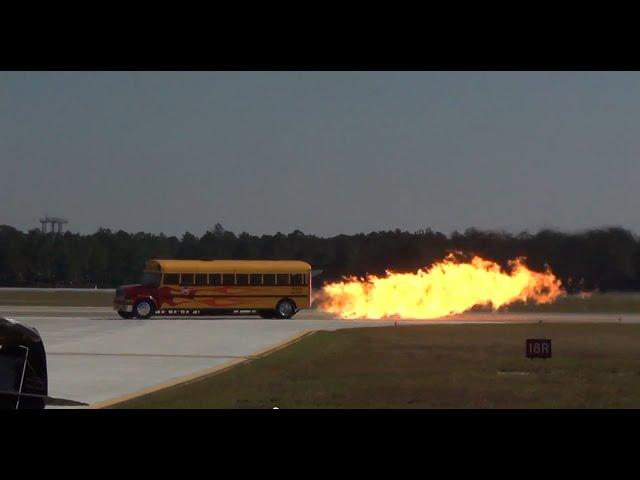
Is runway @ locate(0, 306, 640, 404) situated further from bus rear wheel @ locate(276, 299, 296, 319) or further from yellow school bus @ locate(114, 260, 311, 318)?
bus rear wheel @ locate(276, 299, 296, 319)

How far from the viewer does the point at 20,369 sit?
812 centimetres

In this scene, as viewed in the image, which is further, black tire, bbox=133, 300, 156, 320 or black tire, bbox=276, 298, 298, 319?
black tire, bbox=276, 298, 298, 319

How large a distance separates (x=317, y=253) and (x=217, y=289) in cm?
1079

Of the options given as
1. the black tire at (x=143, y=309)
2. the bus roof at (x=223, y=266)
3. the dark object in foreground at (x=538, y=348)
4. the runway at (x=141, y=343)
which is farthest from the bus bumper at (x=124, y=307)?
the dark object in foreground at (x=538, y=348)

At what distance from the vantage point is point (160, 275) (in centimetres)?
4188

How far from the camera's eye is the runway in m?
17.7

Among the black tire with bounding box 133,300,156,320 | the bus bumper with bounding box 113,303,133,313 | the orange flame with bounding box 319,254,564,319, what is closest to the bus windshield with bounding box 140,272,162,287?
the black tire with bounding box 133,300,156,320

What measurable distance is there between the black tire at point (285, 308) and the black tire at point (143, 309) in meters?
5.63

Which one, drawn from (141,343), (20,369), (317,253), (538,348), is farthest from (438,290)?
(20,369)

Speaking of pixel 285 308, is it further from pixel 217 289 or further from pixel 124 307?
pixel 124 307

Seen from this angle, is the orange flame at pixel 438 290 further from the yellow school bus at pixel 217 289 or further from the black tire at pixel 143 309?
the black tire at pixel 143 309

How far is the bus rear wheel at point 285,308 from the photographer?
43.2m
